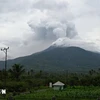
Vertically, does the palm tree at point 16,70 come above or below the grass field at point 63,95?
above

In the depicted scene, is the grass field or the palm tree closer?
the grass field

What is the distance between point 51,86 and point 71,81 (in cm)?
808

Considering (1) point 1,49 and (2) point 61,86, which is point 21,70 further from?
(1) point 1,49

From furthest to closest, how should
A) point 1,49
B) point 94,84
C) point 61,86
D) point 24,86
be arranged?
point 94,84, point 61,86, point 24,86, point 1,49

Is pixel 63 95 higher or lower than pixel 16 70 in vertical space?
lower

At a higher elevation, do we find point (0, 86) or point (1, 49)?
point (1, 49)

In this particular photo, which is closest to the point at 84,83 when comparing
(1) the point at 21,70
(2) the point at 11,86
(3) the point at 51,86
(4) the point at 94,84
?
(4) the point at 94,84

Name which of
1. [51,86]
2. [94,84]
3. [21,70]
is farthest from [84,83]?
[21,70]

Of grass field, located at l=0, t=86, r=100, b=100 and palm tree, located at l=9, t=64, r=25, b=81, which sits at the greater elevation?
palm tree, located at l=9, t=64, r=25, b=81

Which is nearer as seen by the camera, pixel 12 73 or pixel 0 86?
pixel 0 86

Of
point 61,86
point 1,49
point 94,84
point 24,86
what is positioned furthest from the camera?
point 94,84

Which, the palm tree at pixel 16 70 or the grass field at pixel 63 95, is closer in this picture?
the grass field at pixel 63 95

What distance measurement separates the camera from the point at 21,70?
73125 mm

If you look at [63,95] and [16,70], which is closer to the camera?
[63,95]
